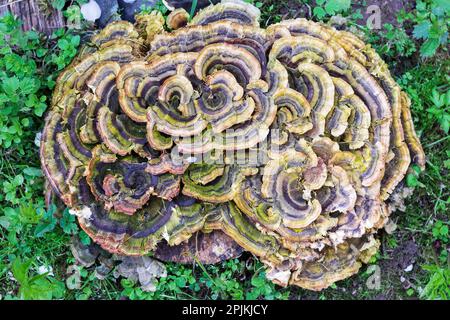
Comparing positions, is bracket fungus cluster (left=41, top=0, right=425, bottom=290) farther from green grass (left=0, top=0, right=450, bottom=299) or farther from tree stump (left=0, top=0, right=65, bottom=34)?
tree stump (left=0, top=0, right=65, bottom=34)

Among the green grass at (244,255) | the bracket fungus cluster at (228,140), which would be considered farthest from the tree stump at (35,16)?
the bracket fungus cluster at (228,140)

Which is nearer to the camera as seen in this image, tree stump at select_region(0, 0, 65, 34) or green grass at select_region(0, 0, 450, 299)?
green grass at select_region(0, 0, 450, 299)

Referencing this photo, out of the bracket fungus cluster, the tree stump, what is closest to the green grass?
the tree stump

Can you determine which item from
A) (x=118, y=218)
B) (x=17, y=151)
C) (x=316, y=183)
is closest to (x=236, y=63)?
(x=316, y=183)

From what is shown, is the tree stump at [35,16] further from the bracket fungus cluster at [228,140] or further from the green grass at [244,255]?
the bracket fungus cluster at [228,140]

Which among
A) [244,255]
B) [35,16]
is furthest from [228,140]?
[35,16]

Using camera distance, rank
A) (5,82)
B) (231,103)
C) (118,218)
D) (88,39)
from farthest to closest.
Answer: (88,39), (5,82), (118,218), (231,103)

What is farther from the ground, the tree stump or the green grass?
the tree stump

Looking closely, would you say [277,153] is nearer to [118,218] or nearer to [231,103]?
[231,103]
